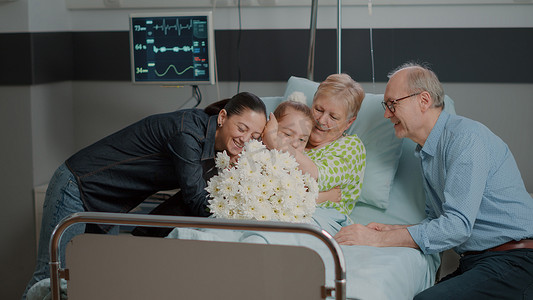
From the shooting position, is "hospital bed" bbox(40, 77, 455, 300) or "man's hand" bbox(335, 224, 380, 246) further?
"man's hand" bbox(335, 224, 380, 246)

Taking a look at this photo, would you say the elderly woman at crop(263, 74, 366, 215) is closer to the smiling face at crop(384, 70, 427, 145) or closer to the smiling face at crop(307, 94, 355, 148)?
the smiling face at crop(307, 94, 355, 148)

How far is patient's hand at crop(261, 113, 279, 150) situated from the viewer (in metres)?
1.85

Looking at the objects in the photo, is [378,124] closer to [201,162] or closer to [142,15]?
[201,162]

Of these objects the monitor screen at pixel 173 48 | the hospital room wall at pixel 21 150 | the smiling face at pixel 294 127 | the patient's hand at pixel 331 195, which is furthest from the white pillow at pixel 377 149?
the hospital room wall at pixel 21 150

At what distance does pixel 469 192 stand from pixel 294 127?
1.90ft

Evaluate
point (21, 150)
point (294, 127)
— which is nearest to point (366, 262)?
point (294, 127)

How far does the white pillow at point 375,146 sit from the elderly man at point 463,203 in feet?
0.51

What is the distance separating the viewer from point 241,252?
4.67ft

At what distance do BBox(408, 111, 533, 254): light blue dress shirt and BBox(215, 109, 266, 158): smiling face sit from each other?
1.94ft

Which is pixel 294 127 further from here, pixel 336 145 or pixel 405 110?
pixel 405 110

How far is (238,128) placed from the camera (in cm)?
189

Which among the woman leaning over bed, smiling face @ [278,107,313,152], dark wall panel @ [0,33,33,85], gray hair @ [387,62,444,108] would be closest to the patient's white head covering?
smiling face @ [278,107,313,152]

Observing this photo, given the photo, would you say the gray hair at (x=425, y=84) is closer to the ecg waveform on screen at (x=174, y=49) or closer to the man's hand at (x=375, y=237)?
the man's hand at (x=375, y=237)

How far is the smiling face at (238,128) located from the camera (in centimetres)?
187
